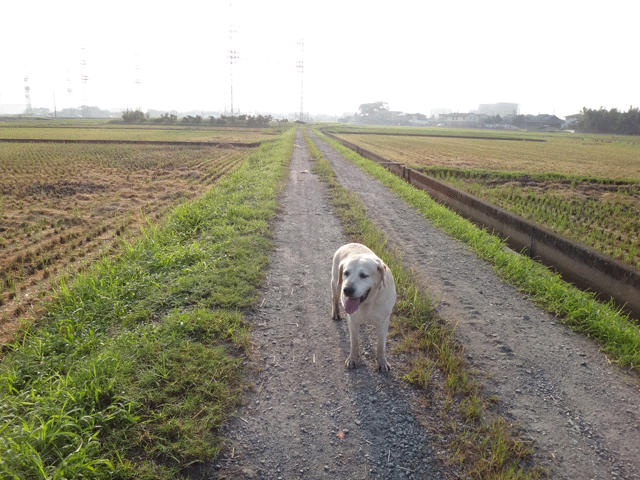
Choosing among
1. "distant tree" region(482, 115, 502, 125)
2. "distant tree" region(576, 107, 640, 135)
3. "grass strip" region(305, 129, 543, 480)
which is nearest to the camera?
"grass strip" region(305, 129, 543, 480)

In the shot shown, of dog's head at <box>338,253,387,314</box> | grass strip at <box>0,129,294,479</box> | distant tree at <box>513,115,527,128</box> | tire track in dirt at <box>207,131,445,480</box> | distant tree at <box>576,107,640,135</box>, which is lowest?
tire track in dirt at <box>207,131,445,480</box>

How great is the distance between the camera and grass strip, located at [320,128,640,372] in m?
4.32

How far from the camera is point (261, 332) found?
4445mm

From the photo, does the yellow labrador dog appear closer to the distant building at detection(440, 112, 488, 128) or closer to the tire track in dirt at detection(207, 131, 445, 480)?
the tire track in dirt at detection(207, 131, 445, 480)

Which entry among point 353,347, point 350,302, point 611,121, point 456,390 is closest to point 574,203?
point 456,390

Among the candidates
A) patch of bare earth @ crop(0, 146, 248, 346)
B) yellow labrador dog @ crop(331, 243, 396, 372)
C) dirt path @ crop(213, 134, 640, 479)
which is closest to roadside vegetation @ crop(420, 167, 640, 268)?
dirt path @ crop(213, 134, 640, 479)

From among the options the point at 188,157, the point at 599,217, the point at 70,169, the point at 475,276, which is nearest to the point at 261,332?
the point at 475,276

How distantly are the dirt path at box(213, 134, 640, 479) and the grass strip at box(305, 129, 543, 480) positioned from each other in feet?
0.56

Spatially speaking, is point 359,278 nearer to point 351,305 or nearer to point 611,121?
point 351,305

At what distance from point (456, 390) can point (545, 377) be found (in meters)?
1.04

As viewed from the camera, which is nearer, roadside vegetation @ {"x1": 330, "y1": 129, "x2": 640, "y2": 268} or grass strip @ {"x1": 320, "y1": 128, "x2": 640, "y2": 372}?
grass strip @ {"x1": 320, "y1": 128, "x2": 640, "y2": 372}

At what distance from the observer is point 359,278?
364 cm

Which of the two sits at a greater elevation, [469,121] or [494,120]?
[469,121]

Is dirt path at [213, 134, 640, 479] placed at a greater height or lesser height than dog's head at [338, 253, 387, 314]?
lesser
